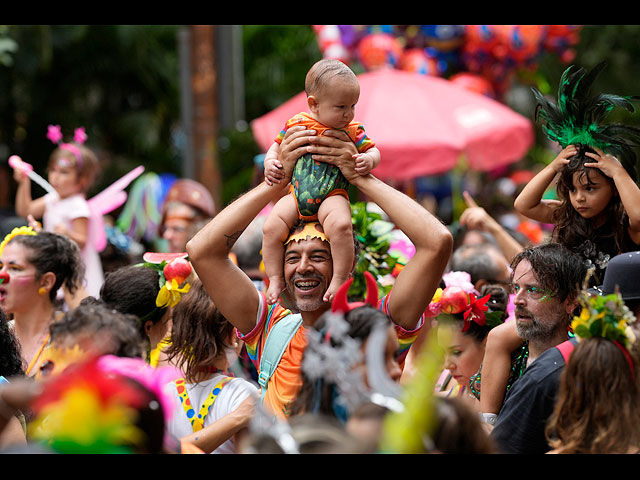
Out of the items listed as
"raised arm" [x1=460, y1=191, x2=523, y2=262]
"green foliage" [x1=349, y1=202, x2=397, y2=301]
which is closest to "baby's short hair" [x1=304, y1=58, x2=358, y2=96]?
"green foliage" [x1=349, y1=202, x2=397, y2=301]

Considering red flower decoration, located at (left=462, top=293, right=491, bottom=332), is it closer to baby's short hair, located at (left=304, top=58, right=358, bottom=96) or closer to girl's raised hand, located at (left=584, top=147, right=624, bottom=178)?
girl's raised hand, located at (left=584, top=147, right=624, bottom=178)

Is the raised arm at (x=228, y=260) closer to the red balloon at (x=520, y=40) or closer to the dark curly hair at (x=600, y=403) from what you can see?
the dark curly hair at (x=600, y=403)

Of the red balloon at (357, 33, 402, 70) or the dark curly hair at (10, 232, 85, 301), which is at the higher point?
the red balloon at (357, 33, 402, 70)

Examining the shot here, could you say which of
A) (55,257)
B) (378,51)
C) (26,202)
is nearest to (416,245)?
(55,257)

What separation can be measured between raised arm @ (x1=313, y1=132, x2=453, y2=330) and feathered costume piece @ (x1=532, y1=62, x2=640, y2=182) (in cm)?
112

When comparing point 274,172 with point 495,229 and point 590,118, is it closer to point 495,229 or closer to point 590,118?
point 590,118

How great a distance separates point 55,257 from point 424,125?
608 cm

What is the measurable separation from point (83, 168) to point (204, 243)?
363cm

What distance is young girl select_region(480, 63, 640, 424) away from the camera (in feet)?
13.0

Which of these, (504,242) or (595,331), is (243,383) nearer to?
(595,331)

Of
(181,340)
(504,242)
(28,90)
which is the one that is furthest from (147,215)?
(28,90)

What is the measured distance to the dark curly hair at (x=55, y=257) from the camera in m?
4.89

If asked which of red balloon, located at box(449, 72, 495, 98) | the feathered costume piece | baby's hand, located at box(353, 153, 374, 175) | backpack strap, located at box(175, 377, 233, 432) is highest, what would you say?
red balloon, located at box(449, 72, 495, 98)

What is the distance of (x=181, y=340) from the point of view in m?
3.89
